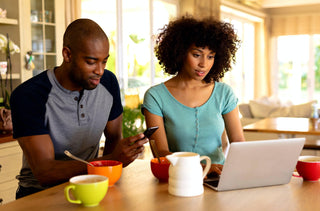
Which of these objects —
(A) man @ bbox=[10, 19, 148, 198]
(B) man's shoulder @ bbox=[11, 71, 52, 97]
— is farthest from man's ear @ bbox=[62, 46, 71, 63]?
(B) man's shoulder @ bbox=[11, 71, 52, 97]

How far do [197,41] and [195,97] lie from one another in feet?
0.86

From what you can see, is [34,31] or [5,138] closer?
[5,138]

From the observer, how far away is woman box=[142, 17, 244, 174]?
1.85 metres

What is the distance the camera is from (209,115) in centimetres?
187

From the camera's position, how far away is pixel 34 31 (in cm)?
346

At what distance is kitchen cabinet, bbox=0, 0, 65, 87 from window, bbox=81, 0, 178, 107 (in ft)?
2.75

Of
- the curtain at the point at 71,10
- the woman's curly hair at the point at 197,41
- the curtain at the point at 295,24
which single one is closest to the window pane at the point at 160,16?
the curtain at the point at 71,10

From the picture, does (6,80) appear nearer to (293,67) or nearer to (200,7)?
(200,7)

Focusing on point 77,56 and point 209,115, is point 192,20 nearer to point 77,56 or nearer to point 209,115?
point 209,115

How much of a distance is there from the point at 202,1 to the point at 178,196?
5.40m

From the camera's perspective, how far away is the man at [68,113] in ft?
4.77

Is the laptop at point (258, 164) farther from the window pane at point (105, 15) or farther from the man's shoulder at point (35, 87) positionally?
the window pane at point (105, 15)

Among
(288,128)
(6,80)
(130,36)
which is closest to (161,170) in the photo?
(6,80)

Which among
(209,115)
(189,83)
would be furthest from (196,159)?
(189,83)
